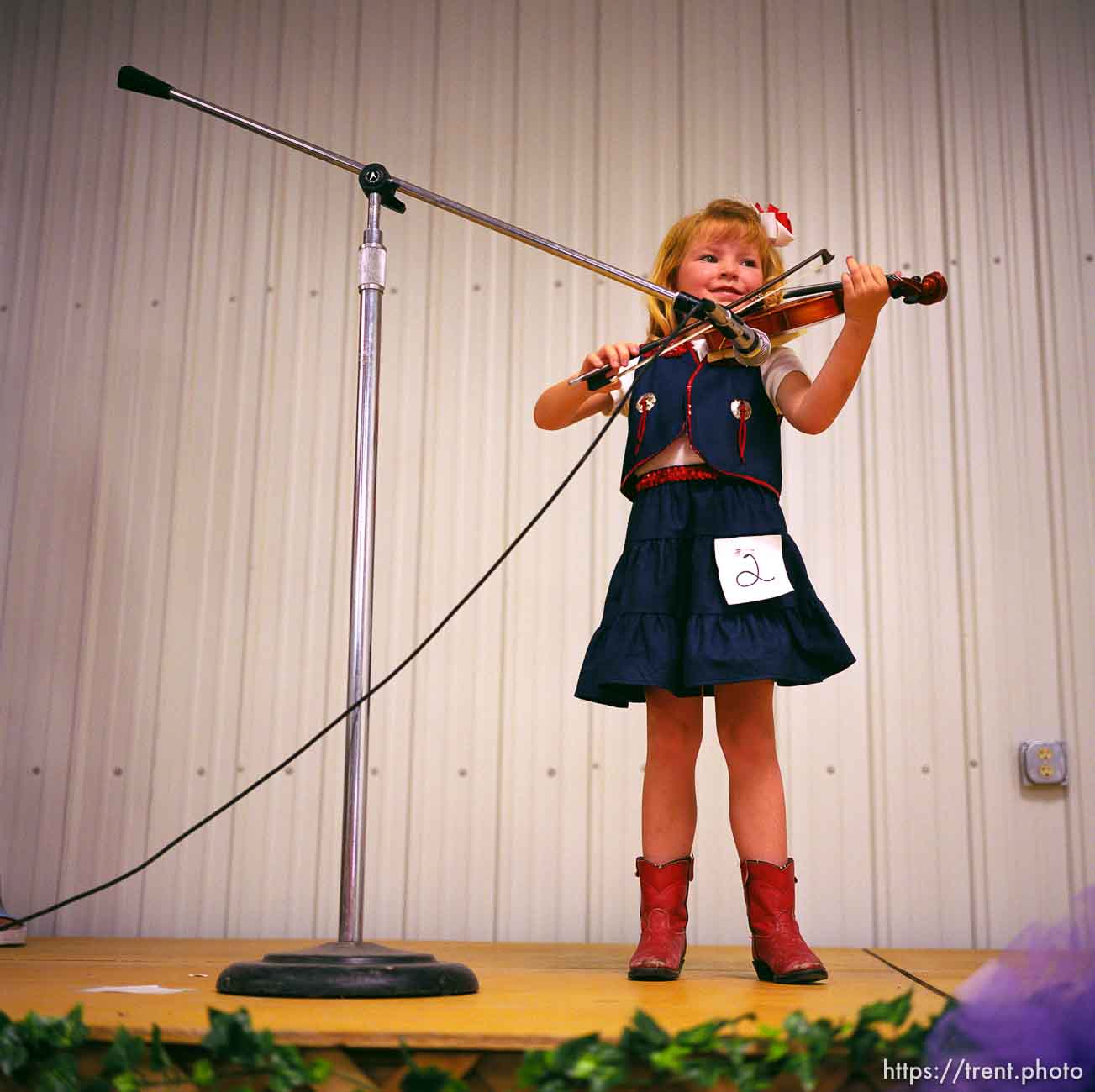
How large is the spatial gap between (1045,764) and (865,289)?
4.03 feet

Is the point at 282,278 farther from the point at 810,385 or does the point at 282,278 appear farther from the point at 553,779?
the point at 810,385

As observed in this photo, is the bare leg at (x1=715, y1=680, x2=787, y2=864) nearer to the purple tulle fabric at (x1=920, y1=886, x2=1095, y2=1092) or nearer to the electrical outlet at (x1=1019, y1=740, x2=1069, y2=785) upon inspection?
the purple tulle fabric at (x1=920, y1=886, x2=1095, y2=1092)

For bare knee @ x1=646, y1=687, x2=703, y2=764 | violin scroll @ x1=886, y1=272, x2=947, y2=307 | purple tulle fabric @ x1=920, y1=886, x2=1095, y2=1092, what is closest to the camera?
purple tulle fabric @ x1=920, y1=886, x2=1095, y2=1092

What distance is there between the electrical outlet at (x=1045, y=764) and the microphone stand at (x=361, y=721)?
131 cm

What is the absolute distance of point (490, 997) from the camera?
1.23 m

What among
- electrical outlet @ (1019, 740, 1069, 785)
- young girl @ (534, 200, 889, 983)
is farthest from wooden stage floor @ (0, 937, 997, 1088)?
electrical outlet @ (1019, 740, 1069, 785)

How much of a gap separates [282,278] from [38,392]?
22.1 inches

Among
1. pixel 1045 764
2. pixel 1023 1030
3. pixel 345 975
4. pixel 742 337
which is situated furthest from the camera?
pixel 1045 764

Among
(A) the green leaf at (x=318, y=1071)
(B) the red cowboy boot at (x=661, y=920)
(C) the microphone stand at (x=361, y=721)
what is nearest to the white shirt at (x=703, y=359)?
(C) the microphone stand at (x=361, y=721)

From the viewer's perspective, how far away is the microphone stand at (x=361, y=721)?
47.1 inches

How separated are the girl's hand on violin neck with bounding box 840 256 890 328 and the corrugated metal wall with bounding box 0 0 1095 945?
3.23 ft

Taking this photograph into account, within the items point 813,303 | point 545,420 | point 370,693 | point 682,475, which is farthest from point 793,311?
point 370,693

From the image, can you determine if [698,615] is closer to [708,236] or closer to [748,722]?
[748,722]

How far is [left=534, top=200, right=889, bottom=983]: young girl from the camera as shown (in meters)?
1.43
